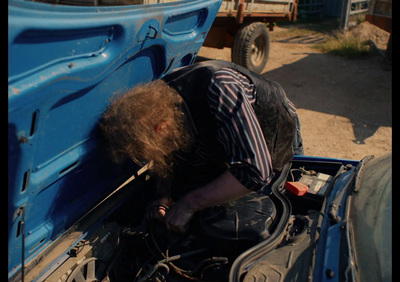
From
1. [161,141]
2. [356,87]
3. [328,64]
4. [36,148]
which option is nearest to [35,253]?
[36,148]

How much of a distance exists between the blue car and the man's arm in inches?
2.7

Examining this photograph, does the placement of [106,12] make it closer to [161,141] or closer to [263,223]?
[161,141]

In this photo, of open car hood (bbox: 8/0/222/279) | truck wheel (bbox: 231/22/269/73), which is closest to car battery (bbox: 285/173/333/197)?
open car hood (bbox: 8/0/222/279)

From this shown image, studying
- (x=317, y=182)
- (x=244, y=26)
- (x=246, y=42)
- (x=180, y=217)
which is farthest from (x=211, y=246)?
(x=244, y=26)

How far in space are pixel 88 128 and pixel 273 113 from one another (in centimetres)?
89

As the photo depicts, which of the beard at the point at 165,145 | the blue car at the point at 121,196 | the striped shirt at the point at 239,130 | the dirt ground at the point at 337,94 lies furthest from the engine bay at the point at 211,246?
the dirt ground at the point at 337,94

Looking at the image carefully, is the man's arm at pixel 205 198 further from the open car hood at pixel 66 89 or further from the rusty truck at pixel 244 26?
the rusty truck at pixel 244 26

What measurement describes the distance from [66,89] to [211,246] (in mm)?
982

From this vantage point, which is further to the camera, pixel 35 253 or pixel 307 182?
pixel 307 182

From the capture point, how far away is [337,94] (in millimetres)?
6980

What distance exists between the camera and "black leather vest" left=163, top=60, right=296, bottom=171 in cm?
184

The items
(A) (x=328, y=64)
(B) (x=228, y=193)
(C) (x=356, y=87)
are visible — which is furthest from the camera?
(A) (x=328, y=64)

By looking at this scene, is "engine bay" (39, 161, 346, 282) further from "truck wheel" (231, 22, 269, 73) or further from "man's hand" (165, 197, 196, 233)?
"truck wheel" (231, 22, 269, 73)

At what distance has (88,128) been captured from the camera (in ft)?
5.63
